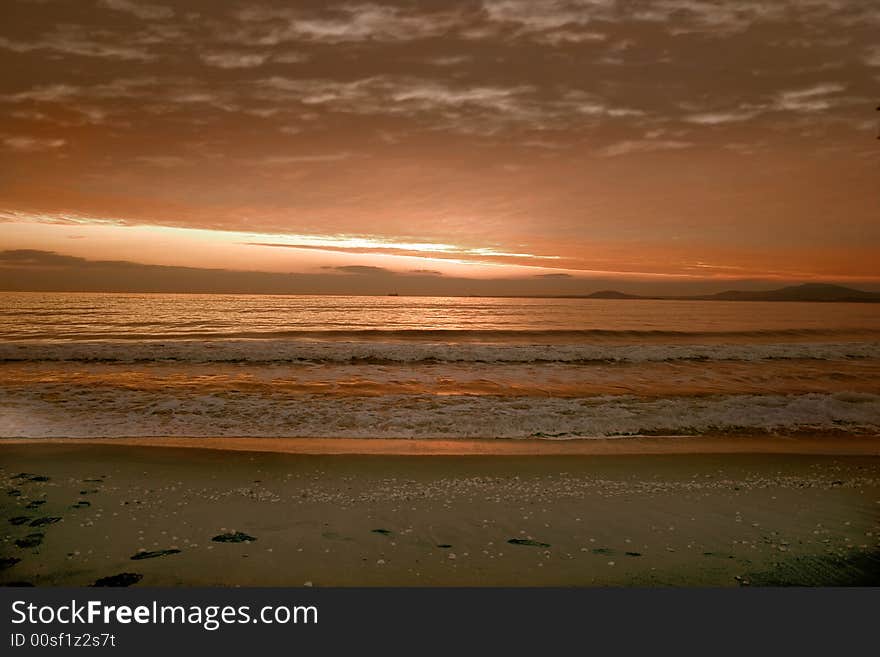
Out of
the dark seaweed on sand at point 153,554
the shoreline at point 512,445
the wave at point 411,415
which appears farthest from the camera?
the wave at point 411,415

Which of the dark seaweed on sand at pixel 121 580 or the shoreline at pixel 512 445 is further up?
the dark seaweed on sand at pixel 121 580

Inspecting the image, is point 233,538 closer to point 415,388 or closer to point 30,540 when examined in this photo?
point 30,540

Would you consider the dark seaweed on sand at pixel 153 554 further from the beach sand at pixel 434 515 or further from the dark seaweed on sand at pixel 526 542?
the dark seaweed on sand at pixel 526 542

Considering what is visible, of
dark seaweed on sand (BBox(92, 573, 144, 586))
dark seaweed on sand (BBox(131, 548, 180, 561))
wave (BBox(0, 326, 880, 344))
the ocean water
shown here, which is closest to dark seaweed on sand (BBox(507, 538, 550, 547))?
dark seaweed on sand (BBox(131, 548, 180, 561))

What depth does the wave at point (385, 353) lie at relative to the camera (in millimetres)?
26172

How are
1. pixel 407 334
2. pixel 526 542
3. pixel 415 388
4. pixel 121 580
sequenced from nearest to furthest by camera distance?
pixel 121 580
pixel 526 542
pixel 415 388
pixel 407 334

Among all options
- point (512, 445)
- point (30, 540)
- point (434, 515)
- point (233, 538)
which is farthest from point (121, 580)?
point (512, 445)

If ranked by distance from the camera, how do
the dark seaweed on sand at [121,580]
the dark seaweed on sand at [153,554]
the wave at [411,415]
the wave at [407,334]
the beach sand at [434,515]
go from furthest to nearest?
1. the wave at [407,334]
2. the wave at [411,415]
3. the dark seaweed on sand at [153,554]
4. the beach sand at [434,515]
5. the dark seaweed on sand at [121,580]

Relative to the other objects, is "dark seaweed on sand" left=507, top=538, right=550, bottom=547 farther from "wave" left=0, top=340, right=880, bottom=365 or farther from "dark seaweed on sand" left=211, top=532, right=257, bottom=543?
"wave" left=0, top=340, right=880, bottom=365

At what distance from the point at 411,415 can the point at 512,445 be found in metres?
3.78

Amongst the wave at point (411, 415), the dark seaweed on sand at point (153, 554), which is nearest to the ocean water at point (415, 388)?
the wave at point (411, 415)


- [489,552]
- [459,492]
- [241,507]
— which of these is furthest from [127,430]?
[489,552]

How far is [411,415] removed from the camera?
1422 centimetres

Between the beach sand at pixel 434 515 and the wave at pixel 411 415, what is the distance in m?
1.67
